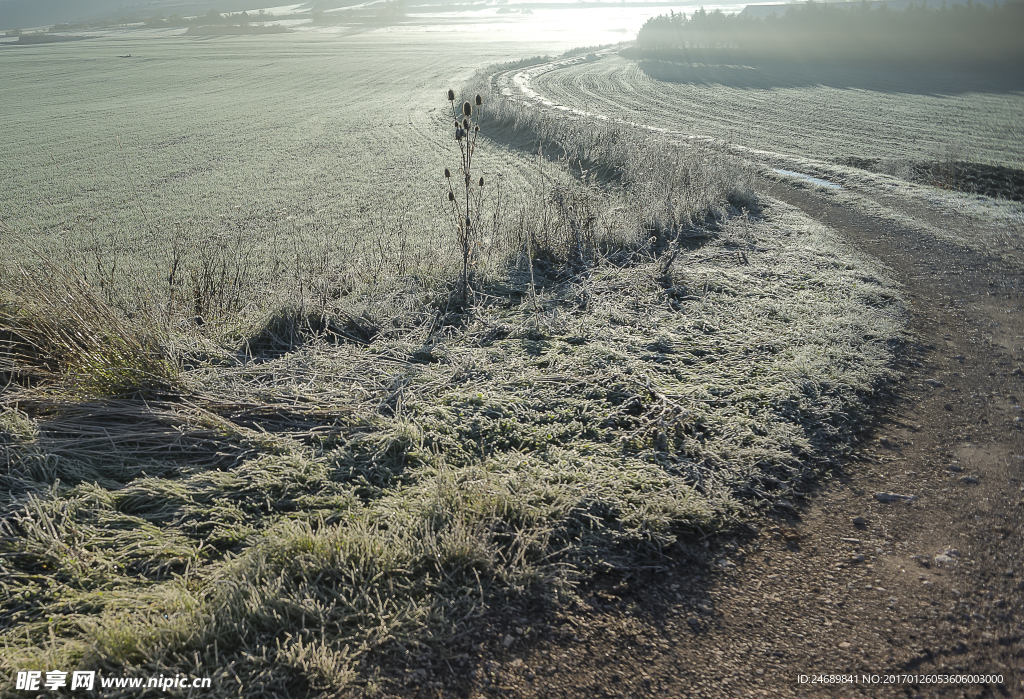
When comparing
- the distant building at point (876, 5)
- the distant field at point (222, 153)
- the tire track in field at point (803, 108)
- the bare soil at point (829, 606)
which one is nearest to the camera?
the bare soil at point (829, 606)

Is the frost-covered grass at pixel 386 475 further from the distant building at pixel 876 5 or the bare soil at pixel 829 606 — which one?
the distant building at pixel 876 5

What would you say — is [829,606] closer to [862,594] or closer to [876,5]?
[862,594]

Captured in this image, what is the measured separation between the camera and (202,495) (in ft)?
10.5

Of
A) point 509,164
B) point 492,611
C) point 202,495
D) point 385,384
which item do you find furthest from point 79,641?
point 509,164

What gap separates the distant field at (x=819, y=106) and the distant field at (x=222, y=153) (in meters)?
8.98

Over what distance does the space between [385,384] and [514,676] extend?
241 centimetres

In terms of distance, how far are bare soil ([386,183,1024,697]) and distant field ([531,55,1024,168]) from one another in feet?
53.3

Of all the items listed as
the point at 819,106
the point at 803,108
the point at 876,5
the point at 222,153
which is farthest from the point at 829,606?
the point at 876,5

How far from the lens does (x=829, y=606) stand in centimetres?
278

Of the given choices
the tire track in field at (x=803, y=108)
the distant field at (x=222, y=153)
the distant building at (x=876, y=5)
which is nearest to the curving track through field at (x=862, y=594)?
the distant field at (x=222, y=153)

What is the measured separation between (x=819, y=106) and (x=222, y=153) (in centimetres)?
2585

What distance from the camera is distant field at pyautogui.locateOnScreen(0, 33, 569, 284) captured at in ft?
39.4

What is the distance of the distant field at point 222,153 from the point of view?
39.4 feet

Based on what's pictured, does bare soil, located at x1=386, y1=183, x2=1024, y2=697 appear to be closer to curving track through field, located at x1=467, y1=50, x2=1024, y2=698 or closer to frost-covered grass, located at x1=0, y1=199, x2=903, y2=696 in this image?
curving track through field, located at x1=467, y1=50, x2=1024, y2=698
